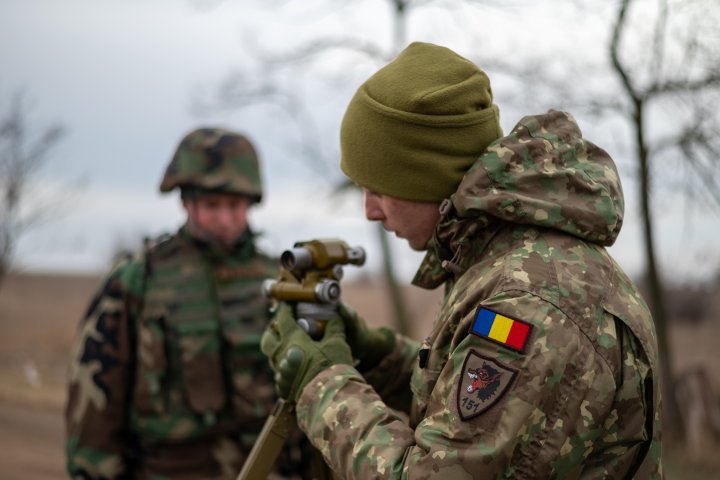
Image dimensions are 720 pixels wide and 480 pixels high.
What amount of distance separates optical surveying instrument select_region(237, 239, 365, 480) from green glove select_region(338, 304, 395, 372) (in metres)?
0.14

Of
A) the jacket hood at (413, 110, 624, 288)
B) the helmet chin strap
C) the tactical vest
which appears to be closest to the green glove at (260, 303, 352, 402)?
the jacket hood at (413, 110, 624, 288)

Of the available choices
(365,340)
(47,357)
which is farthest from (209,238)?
(47,357)

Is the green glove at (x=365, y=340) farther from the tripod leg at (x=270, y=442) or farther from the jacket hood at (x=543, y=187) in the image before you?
the jacket hood at (x=543, y=187)

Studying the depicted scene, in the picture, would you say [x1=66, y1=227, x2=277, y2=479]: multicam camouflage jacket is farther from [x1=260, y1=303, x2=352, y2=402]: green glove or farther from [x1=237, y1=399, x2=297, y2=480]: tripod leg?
[x1=260, y1=303, x2=352, y2=402]: green glove

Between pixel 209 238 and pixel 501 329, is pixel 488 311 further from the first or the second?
pixel 209 238

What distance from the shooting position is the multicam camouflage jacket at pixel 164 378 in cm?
351

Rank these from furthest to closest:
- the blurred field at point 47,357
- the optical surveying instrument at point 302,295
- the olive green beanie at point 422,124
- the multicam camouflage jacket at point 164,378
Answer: the blurred field at point 47,357 → the multicam camouflage jacket at point 164,378 → the optical surveying instrument at point 302,295 → the olive green beanie at point 422,124

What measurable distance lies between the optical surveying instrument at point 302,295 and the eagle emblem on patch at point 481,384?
0.68 metres

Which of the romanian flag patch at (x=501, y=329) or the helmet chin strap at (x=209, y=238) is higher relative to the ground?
the romanian flag patch at (x=501, y=329)

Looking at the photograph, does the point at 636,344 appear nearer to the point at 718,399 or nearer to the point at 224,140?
the point at 224,140

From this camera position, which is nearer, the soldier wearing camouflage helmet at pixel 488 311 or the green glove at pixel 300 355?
the soldier wearing camouflage helmet at pixel 488 311

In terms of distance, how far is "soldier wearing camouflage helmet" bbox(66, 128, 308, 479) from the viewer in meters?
3.52

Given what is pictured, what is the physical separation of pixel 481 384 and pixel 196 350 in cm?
213

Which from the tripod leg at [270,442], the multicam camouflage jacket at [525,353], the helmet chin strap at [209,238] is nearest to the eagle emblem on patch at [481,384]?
the multicam camouflage jacket at [525,353]
